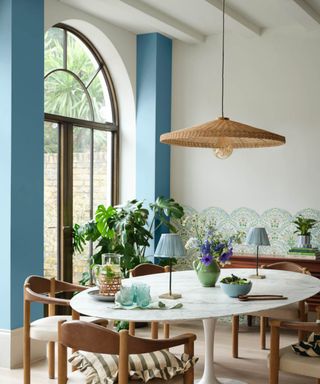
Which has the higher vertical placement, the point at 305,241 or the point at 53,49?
the point at 53,49

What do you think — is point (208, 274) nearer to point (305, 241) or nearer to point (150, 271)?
point (150, 271)

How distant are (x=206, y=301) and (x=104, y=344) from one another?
100 centimetres

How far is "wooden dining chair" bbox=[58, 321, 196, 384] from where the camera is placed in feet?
9.04

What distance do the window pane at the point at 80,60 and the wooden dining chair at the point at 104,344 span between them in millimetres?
3550

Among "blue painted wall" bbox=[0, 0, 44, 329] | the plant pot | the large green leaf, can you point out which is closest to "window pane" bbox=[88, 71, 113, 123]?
the large green leaf

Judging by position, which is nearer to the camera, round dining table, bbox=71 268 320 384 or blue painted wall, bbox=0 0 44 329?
round dining table, bbox=71 268 320 384

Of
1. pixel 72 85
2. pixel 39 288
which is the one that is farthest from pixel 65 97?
pixel 39 288

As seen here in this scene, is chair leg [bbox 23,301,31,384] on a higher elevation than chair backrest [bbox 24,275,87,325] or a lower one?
lower

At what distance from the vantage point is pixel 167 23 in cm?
603

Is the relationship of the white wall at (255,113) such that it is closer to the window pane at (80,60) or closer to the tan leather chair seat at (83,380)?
the window pane at (80,60)

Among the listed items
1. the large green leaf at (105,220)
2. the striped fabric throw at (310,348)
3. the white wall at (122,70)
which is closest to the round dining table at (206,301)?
the striped fabric throw at (310,348)

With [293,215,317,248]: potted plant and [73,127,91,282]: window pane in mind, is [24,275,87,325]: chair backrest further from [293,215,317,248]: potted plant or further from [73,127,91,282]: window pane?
[293,215,317,248]: potted plant

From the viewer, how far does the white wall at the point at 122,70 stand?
239 inches

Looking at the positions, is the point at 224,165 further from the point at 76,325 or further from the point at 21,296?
the point at 76,325
